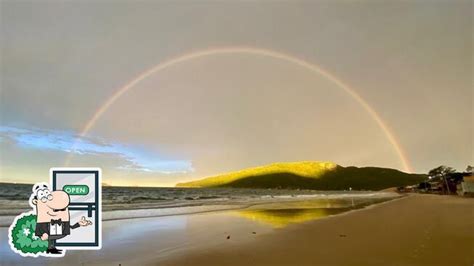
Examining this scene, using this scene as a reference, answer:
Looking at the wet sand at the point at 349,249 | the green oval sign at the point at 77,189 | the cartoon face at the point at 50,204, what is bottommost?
the wet sand at the point at 349,249

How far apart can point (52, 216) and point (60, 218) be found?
0.28 feet

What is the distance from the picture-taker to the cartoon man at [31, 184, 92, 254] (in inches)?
164

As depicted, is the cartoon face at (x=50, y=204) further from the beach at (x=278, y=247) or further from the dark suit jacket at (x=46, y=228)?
the beach at (x=278, y=247)

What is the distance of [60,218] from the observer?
13.9 feet

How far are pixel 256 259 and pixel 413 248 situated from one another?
2958 millimetres

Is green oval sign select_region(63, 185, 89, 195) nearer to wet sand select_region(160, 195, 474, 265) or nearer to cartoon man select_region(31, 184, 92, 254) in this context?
cartoon man select_region(31, 184, 92, 254)

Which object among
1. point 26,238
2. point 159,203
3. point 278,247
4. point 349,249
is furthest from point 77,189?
point 159,203

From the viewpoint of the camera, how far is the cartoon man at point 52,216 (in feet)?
13.7

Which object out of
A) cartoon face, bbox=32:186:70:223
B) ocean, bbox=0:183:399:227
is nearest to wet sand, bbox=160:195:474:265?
cartoon face, bbox=32:186:70:223

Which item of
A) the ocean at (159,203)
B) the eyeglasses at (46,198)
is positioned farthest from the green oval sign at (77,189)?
the ocean at (159,203)

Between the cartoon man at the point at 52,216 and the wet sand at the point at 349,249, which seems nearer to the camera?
the cartoon man at the point at 52,216

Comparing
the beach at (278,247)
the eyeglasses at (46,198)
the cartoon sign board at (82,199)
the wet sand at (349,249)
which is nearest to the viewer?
the cartoon sign board at (82,199)

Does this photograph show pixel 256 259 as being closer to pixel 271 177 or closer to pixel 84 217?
pixel 84 217

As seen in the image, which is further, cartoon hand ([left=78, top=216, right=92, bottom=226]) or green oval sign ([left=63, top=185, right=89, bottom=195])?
cartoon hand ([left=78, top=216, right=92, bottom=226])
